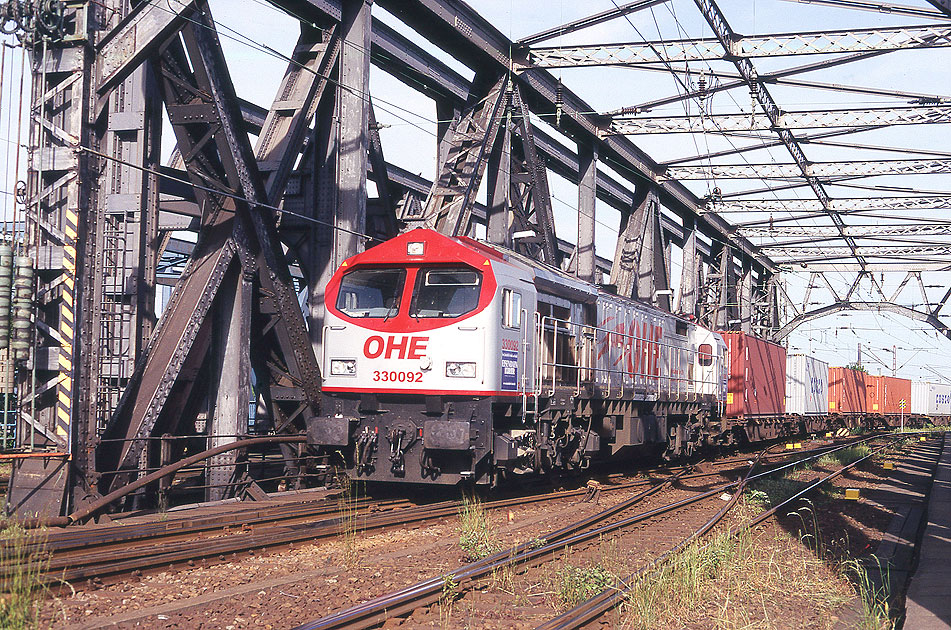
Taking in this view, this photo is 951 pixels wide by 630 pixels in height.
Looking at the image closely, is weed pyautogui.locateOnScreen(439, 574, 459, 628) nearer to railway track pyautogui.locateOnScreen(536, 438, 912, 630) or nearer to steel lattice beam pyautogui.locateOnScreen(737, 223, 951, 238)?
railway track pyautogui.locateOnScreen(536, 438, 912, 630)

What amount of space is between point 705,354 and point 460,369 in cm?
1302

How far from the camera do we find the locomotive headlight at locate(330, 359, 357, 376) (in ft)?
39.3

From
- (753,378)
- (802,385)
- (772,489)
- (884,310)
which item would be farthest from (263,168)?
(884,310)

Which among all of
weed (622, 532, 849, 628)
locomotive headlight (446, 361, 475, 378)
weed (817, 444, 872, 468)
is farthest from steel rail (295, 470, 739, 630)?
weed (817, 444, 872, 468)

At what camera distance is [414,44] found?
18.5m

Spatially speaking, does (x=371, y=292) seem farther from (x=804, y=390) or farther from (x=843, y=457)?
(x=804, y=390)

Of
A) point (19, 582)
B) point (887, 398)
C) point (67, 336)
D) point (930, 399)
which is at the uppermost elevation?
point (67, 336)

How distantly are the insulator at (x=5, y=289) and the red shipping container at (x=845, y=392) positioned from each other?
124 feet

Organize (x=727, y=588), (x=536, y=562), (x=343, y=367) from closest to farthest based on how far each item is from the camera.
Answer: (x=727, y=588) < (x=536, y=562) < (x=343, y=367)

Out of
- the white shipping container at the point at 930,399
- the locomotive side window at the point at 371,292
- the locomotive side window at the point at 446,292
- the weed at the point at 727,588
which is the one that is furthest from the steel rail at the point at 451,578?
the white shipping container at the point at 930,399

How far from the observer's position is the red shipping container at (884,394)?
4744 cm

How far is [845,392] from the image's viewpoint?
4184 cm

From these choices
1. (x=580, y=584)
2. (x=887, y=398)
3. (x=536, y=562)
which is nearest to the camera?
(x=580, y=584)

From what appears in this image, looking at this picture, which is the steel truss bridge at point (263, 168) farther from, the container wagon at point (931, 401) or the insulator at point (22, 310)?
the container wagon at point (931, 401)
